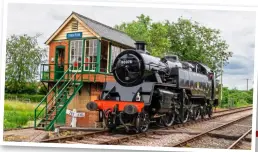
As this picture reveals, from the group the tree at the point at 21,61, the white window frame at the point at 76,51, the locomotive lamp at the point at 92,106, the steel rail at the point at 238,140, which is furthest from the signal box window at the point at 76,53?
the steel rail at the point at 238,140

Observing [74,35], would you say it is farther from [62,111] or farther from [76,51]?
[62,111]

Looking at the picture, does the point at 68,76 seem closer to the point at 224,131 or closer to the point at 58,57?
the point at 58,57

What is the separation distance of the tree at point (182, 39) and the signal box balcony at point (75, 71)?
3.05 ft

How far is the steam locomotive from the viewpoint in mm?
6074

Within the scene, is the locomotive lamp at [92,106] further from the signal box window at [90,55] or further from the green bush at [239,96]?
the green bush at [239,96]

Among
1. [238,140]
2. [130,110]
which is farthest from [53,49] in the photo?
[238,140]

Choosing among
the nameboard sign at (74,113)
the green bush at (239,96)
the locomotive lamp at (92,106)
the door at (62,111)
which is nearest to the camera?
the green bush at (239,96)

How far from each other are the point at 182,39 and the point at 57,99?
8.39 feet

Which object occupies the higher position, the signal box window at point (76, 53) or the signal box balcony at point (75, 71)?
the signal box window at point (76, 53)

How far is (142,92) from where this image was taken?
611cm

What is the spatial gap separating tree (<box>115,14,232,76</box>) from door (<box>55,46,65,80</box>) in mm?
1261

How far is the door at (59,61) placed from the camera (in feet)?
22.7

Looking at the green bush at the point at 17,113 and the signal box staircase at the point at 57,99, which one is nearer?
the green bush at the point at 17,113

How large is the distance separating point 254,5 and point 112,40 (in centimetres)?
269
